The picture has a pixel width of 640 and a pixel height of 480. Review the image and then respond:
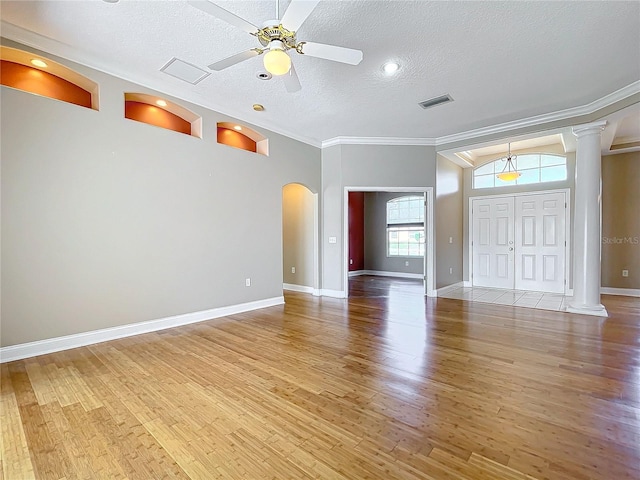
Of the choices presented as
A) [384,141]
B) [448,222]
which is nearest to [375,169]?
[384,141]

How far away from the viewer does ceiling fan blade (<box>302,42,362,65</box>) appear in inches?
89.7

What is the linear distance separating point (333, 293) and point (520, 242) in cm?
430

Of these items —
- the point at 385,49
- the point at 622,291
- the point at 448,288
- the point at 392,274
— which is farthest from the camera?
the point at 392,274

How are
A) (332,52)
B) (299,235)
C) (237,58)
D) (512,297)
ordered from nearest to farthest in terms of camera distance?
(332,52)
(237,58)
(512,297)
(299,235)

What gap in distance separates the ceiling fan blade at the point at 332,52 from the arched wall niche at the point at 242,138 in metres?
2.72

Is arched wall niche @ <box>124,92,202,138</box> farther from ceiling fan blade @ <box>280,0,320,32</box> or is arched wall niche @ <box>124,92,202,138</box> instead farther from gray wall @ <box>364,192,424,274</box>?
gray wall @ <box>364,192,424,274</box>

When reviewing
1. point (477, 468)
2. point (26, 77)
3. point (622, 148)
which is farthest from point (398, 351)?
point (622, 148)

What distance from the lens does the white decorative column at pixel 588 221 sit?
4.51 m

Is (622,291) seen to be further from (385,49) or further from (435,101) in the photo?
(385,49)

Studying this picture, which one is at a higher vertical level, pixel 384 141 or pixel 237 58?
pixel 384 141

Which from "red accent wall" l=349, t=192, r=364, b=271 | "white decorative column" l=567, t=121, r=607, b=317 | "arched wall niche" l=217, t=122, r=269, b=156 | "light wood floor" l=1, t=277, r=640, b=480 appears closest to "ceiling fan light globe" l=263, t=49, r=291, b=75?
"light wood floor" l=1, t=277, r=640, b=480

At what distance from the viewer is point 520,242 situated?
6.50 metres

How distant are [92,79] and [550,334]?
6.12 meters

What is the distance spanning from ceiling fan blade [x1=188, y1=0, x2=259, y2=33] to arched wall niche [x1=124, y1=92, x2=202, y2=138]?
2345mm
